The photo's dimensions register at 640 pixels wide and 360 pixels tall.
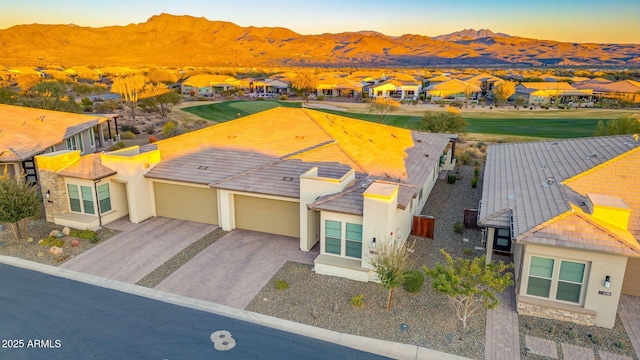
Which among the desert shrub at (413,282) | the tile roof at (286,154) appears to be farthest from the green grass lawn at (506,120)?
the desert shrub at (413,282)

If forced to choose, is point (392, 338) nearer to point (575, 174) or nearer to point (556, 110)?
point (575, 174)

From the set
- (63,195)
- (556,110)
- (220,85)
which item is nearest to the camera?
(63,195)

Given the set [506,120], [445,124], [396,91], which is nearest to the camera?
[445,124]

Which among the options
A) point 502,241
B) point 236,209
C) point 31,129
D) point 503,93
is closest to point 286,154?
point 236,209

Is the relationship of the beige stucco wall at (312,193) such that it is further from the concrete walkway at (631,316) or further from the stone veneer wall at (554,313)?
the concrete walkway at (631,316)

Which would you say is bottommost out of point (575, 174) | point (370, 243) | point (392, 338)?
point (392, 338)

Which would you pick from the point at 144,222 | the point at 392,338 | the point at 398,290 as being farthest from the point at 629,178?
the point at 144,222

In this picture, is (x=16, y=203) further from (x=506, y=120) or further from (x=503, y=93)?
(x=503, y=93)
